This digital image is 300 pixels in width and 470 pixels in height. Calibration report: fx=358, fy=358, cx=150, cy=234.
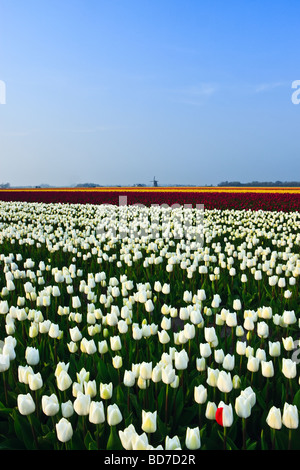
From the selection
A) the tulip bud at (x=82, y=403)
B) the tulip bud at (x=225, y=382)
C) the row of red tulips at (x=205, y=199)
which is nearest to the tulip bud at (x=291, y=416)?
the tulip bud at (x=225, y=382)

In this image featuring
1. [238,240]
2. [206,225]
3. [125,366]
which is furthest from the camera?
[206,225]

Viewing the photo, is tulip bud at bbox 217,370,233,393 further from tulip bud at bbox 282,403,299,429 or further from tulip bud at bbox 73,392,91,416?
tulip bud at bbox 73,392,91,416

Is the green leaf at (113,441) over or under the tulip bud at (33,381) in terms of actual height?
under

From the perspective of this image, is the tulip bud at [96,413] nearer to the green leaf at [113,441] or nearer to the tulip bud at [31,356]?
the green leaf at [113,441]

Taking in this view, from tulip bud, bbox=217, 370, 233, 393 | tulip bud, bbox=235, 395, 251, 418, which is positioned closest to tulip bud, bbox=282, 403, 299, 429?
tulip bud, bbox=235, 395, 251, 418

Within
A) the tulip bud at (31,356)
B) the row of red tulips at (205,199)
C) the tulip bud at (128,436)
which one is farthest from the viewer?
the row of red tulips at (205,199)

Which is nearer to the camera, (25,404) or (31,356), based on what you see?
(25,404)

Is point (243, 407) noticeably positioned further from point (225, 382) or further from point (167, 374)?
point (167, 374)

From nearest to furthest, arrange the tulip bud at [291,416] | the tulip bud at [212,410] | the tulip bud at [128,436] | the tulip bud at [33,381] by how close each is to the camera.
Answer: the tulip bud at [128,436], the tulip bud at [291,416], the tulip bud at [212,410], the tulip bud at [33,381]

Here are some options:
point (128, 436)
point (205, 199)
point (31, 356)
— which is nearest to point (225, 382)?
point (128, 436)

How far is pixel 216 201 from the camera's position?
22.3 m
